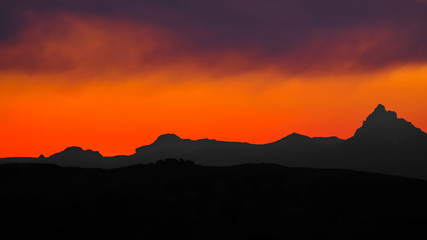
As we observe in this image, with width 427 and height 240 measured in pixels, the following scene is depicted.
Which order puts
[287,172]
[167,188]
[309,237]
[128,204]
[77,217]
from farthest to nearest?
[287,172]
[167,188]
[128,204]
[77,217]
[309,237]

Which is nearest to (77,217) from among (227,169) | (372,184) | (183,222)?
(183,222)

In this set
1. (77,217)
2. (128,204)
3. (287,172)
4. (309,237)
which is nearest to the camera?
(309,237)

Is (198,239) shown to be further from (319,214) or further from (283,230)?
(319,214)

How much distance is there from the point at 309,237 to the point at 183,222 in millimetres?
19237

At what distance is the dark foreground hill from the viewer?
244 ft

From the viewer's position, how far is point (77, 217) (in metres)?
76.6

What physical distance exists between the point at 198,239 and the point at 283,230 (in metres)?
12.3

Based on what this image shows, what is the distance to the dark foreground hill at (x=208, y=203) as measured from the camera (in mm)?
74375

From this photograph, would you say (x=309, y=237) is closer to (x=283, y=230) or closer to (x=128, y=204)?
(x=283, y=230)

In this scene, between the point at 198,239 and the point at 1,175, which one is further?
the point at 1,175

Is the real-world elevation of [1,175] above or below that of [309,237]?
above

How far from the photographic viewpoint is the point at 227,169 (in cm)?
9431

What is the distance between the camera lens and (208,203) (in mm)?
83312

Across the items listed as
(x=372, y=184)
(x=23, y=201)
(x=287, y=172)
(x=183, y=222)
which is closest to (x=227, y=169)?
(x=287, y=172)
